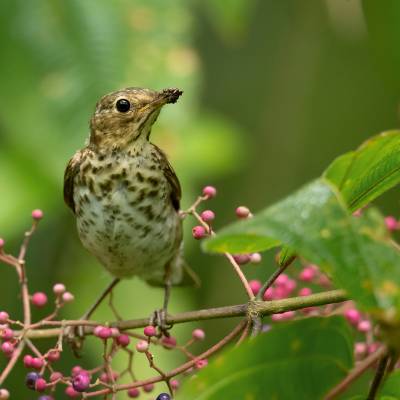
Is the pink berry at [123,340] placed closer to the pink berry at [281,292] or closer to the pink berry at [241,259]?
the pink berry at [241,259]

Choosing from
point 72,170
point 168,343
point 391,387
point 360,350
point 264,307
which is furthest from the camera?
point 72,170

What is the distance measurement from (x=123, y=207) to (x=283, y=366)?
1970 millimetres

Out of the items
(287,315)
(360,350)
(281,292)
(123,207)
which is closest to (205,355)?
(360,350)

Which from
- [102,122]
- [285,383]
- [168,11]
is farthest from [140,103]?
[285,383]

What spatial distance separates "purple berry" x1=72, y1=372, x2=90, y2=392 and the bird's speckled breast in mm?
1246

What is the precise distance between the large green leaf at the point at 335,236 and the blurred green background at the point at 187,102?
6.72ft

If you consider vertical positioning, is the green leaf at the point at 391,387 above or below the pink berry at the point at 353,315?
below

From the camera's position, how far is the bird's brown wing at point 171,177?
13.1ft

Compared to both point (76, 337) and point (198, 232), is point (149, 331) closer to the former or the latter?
point (198, 232)

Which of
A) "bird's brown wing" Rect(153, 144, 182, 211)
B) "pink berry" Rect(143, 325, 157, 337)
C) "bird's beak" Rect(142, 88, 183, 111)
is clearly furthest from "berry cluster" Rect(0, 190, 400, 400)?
"bird's brown wing" Rect(153, 144, 182, 211)

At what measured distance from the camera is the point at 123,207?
378 cm

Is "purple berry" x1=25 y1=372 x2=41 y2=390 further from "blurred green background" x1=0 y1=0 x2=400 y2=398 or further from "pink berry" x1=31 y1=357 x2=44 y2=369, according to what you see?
"blurred green background" x1=0 y1=0 x2=400 y2=398

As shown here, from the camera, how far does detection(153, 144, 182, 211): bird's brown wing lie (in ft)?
13.1

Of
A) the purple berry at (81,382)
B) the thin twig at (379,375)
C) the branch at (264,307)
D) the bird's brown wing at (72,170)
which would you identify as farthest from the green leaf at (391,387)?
the bird's brown wing at (72,170)
